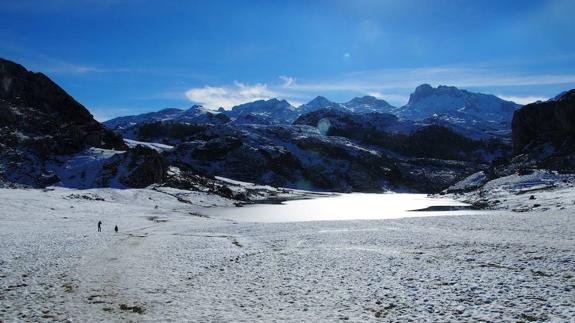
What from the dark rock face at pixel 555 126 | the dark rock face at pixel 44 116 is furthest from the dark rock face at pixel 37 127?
the dark rock face at pixel 555 126

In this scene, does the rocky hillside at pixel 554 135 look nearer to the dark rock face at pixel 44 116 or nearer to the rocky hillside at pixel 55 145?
the rocky hillside at pixel 55 145

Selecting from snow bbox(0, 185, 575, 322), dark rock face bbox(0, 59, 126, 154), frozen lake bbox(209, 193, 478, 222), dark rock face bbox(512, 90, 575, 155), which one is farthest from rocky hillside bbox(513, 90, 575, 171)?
dark rock face bbox(0, 59, 126, 154)

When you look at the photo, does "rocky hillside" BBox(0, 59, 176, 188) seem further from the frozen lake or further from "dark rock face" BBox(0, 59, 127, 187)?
the frozen lake

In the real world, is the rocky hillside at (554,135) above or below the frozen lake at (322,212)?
above

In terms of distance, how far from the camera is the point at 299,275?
27625mm

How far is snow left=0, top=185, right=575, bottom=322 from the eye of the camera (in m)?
19.7

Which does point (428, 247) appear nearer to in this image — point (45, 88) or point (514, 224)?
point (514, 224)

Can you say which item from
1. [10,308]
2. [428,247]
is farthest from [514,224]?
[10,308]

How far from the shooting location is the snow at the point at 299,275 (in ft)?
64.6

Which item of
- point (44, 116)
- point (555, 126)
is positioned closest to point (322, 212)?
point (44, 116)

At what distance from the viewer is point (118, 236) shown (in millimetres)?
50469

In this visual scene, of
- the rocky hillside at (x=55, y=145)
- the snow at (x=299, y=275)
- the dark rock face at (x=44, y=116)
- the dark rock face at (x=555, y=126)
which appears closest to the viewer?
the snow at (x=299, y=275)

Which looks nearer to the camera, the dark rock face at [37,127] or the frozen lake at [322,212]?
the frozen lake at [322,212]

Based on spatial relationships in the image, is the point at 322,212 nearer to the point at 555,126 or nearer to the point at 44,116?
the point at 44,116
